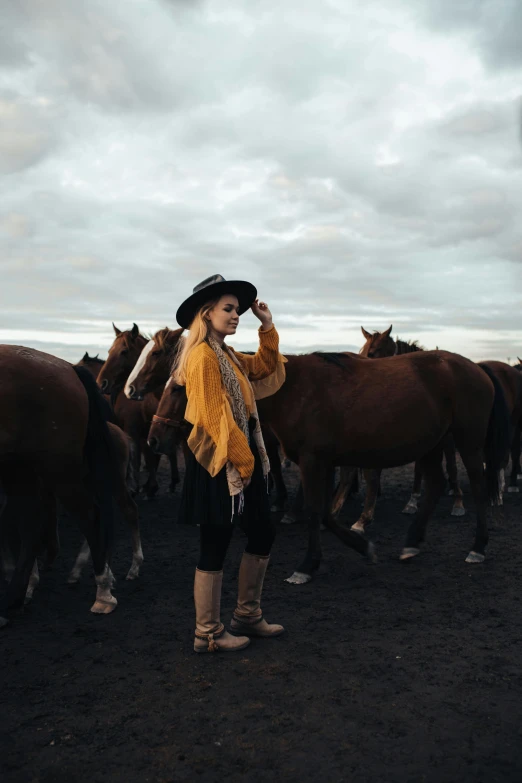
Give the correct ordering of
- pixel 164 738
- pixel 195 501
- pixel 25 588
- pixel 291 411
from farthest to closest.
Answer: pixel 291 411, pixel 25 588, pixel 195 501, pixel 164 738

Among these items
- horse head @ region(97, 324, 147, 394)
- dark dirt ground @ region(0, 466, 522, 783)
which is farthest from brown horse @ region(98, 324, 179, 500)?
dark dirt ground @ region(0, 466, 522, 783)

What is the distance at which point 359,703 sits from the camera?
3080 millimetres

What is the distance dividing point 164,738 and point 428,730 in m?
1.26

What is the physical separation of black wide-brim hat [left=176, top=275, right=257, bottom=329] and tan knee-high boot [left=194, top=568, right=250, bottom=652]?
5.29ft

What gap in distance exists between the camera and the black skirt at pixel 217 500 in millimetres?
3527

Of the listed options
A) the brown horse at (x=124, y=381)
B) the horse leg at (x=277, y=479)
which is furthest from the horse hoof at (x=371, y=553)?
the brown horse at (x=124, y=381)

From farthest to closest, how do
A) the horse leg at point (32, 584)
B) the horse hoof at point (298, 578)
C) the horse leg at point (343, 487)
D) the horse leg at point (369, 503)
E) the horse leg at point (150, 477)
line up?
the horse leg at point (150, 477) < the horse leg at point (343, 487) < the horse leg at point (369, 503) < the horse hoof at point (298, 578) < the horse leg at point (32, 584)

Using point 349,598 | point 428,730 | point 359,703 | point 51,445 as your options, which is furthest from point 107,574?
point 428,730

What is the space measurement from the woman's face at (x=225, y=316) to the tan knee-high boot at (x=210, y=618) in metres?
1.52

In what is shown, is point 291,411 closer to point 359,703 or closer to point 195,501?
point 195,501

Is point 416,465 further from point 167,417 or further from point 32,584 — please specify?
point 32,584

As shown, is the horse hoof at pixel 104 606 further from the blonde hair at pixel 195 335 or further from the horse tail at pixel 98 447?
the blonde hair at pixel 195 335

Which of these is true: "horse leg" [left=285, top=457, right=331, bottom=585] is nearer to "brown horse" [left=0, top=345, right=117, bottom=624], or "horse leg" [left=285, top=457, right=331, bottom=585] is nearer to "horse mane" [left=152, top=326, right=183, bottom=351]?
"brown horse" [left=0, top=345, right=117, bottom=624]

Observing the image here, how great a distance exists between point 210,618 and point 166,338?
3.82 m
